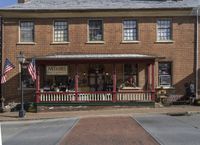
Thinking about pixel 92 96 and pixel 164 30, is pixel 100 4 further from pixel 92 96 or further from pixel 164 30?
pixel 92 96

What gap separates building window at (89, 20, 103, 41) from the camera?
35.4m

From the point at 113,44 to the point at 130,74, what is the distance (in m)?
2.37

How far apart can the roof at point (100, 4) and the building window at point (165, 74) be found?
A: 3956mm

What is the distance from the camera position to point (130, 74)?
3509cm

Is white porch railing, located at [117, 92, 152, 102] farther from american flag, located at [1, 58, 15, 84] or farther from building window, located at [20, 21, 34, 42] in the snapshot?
building window, located at [20, 21, 34, 42]

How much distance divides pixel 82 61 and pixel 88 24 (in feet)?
10.2

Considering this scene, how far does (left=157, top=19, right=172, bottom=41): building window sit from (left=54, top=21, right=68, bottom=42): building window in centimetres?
Result: 638

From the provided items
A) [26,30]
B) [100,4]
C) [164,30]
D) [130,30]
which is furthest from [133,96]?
[26,30]

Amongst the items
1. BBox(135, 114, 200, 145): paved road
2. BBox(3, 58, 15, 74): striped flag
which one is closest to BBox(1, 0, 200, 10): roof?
BBox(3, 58, 15, 74): striped flag

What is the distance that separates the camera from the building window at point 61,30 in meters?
35.4

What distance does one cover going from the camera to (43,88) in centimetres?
3431

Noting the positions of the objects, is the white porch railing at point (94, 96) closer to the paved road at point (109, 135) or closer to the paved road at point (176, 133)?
the paved road at point (109, 135)

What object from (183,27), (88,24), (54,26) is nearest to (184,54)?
(183,27)

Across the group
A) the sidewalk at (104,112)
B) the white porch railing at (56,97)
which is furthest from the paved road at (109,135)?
the white porch railing at (56,97)
